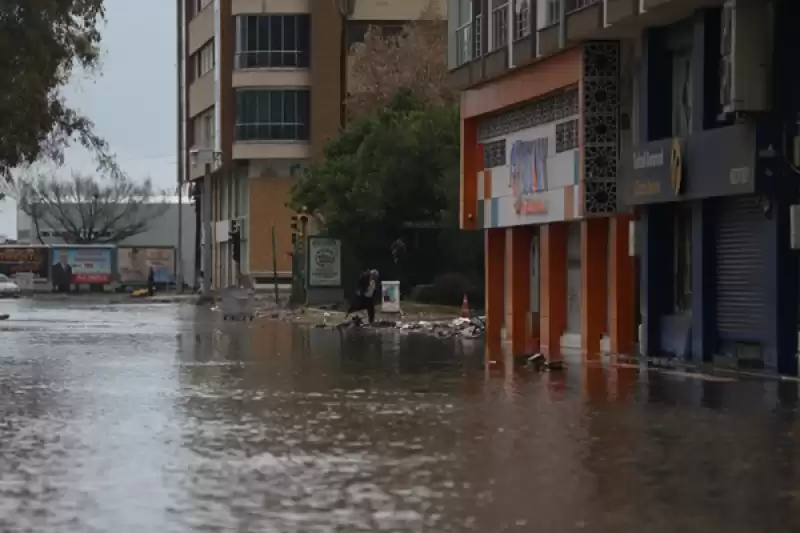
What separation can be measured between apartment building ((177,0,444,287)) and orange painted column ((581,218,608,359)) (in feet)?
165

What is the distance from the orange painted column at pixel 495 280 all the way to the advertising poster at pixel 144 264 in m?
73.5

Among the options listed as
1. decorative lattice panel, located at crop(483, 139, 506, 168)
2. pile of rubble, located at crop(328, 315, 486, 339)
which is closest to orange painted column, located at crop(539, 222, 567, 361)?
decorative lattice panel, located at crop(483, 139, 506, 168)

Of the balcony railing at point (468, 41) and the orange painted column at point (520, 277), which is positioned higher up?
the balcony railing at point (468, 41)

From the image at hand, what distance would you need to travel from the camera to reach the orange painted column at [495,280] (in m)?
40.8

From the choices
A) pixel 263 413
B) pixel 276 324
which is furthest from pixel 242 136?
pixel 263 413

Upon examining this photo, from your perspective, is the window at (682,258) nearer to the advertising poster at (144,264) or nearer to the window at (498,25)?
the window at (498,25)

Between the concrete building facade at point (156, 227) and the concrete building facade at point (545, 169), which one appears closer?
the concrete building facade at point (545, 169)

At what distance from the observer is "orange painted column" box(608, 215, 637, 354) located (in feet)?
107

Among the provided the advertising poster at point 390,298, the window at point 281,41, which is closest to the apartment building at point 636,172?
the advertising poster at point 390,298

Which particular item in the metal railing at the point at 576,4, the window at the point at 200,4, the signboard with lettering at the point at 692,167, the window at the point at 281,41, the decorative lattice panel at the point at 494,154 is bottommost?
the signboard with lettering at the point at 692,167

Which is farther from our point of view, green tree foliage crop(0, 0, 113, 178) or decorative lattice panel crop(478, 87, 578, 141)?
green tree foliage crop(0, 0, 113, 178)

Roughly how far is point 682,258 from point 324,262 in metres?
35.6

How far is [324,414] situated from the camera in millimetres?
18297

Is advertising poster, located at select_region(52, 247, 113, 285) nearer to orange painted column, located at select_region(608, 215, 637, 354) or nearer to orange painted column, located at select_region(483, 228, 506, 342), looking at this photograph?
orange painted column, located at select_region(483, 228, 506, 342)
